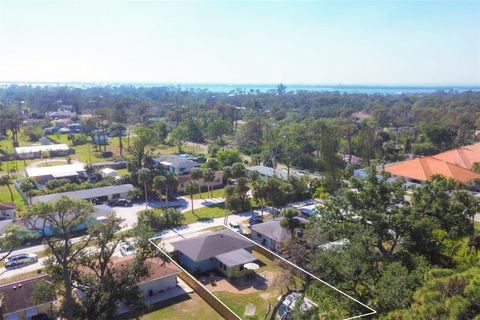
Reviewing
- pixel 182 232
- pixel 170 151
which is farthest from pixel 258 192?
pixel 170 151

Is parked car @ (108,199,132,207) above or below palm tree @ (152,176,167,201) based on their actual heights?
below

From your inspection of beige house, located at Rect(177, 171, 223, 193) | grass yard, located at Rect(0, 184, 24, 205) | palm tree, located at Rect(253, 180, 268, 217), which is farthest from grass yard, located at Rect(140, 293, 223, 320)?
grass yard, located at Rect(0, 184, 24, 205)

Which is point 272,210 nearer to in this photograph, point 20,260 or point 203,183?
point 203,183

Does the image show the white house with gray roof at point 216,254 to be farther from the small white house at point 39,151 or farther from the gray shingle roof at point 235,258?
the small white house at point 39,151

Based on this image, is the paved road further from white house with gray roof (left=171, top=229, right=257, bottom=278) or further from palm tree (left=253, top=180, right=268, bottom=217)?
palm tree (left=253, top=180, right=268, bottom=217)

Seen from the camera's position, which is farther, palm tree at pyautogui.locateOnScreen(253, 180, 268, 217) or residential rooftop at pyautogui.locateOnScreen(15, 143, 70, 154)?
residential rooftop at pyautogui.locateOnScreen(15, 143, 70, 154)

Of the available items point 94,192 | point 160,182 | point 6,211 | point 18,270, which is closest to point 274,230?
point 160,182

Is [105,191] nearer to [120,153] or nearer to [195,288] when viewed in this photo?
[195,288]

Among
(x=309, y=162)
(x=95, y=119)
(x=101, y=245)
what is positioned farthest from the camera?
(x=95, y=119)
